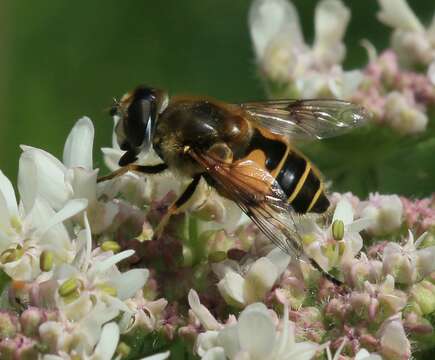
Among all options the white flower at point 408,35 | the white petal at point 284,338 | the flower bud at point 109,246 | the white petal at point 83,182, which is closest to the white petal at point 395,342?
the white petal at point 284,338

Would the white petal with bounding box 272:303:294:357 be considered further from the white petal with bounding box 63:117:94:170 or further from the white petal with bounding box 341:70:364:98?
the white petal with bounding box 341:70:364:98

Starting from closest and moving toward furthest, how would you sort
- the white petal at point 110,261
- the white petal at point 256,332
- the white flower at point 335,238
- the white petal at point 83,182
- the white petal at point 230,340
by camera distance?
1. the white petal at point 256,332
2. the white petal at point 230,340
3. the white petal at point 110,261
4. the white flower at point 335,238
5. the white petal at point 83,182

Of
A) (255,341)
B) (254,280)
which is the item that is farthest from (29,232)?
(255,341)

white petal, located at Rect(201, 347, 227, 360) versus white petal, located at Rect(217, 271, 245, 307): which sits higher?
white petal, located at Rect(217, 271, 245, 307)

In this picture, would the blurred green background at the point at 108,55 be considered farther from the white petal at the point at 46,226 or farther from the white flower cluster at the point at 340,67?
the white petal at the point at 46,226

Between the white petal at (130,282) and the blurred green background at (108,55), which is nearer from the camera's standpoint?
the white petal at (130,282)

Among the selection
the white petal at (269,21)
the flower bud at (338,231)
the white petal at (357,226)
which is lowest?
the white petal at (357,226)

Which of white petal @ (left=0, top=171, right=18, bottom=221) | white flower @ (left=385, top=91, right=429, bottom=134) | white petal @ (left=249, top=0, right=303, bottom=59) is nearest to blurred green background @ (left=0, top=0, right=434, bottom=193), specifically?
white petal @ (left=249, top=0, right=303, bottom=59)
